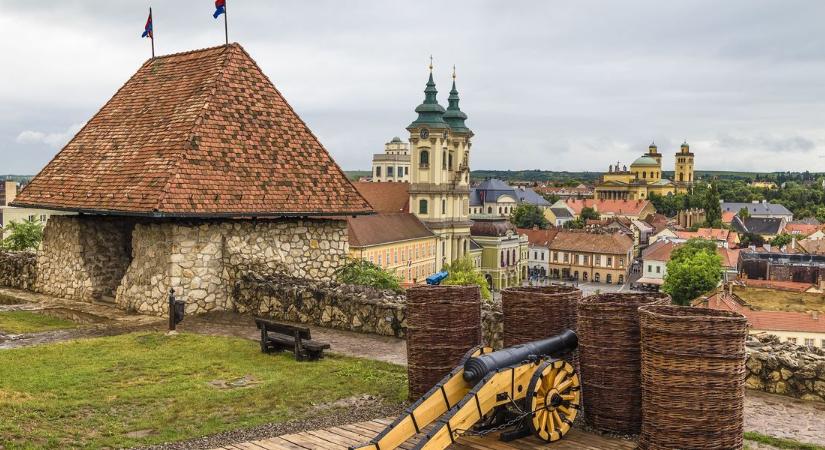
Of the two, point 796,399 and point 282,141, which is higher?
point 282,141

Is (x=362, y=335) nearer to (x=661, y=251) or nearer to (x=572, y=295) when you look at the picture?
(x=572, y=295)

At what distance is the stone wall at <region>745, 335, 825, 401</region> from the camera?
849 centimetres

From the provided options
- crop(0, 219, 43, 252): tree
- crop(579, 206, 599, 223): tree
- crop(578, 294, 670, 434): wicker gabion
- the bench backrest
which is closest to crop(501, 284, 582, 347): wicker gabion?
crop(578, 294, 670, 434): wicker gabion

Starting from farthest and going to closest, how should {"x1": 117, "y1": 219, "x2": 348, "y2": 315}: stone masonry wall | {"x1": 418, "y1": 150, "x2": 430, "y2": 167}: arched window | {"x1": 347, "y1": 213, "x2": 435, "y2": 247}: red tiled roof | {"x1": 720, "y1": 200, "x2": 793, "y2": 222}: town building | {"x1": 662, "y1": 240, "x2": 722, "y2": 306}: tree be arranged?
{"x1": 720, "y1": 200, "x2": 793, "y2": 222}: town building
{"x1": 418, "y1": 150, "x2": 430, "y2": 167}: arched window
{"x1": 347, "y1": 213, "x2": 435, "y2": 247}: red tiled roof
{"x1": 662, "y1": 240, "x2": 722, "y2": 306}: tree
{"x1": 117, "y1": 219, "x2": 348, "y2": 315}: stone masonry wall

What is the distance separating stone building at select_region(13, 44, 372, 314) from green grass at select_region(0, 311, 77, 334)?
3.85 feet

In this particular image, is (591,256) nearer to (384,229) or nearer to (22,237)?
(384,229)

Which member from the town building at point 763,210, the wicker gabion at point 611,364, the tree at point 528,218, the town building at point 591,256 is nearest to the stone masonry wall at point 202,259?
the wicker gabion at point 611,364

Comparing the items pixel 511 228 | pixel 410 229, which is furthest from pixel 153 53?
pixel 511 228

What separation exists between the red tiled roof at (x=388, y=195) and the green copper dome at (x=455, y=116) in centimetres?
1156

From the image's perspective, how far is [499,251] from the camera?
355 ft

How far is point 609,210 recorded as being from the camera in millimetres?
173250

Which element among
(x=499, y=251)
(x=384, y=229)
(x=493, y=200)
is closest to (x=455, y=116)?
(x=499, y=251)

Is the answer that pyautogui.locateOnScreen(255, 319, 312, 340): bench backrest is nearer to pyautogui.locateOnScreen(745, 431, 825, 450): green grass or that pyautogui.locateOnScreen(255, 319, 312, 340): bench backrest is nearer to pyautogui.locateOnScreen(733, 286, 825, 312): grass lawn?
pyautogui.locateOnScreen(745, 431, 825, 450): green grass

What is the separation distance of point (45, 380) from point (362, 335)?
4.59m
